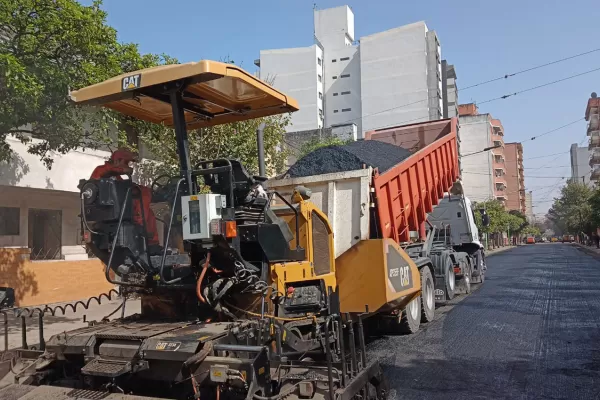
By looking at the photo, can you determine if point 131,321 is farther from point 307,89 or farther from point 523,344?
point 307,89

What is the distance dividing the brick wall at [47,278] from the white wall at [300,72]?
4903 centimetres

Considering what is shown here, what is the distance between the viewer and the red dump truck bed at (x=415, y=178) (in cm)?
698

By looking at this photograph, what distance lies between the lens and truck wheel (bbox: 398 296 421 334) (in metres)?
7.87

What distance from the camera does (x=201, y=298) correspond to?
13.7ft

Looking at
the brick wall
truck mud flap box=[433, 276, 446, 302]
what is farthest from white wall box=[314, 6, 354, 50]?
truck mud flap box=[433, 276, 446, 302]

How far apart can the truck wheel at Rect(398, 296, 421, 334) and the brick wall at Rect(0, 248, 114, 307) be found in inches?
276

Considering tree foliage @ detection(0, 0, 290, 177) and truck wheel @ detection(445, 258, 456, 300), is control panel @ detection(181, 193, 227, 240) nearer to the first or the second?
tree foliage @ detection(0, 0, 290, 177)

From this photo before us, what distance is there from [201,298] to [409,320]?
180 inches

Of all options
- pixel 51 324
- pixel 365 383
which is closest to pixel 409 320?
pixel 365 383

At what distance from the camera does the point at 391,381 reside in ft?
18.5

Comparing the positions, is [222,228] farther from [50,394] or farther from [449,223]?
[449,223]

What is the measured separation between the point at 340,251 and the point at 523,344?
9.62ft

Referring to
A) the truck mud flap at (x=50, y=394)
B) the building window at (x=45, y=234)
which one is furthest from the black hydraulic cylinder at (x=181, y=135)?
the building window at (x=45, y=234)

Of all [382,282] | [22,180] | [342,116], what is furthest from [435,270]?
[342,116]
